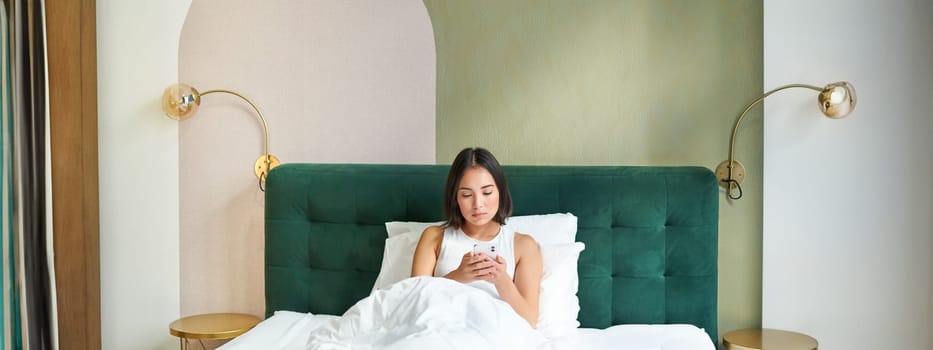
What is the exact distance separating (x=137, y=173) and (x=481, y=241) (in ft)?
5.25

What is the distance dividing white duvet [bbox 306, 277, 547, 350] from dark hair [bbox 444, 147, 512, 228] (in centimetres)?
36

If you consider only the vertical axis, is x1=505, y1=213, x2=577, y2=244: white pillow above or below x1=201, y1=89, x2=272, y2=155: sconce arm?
below

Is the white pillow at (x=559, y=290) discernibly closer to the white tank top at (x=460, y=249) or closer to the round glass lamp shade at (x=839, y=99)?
the white tank top at (x=460, y=249)

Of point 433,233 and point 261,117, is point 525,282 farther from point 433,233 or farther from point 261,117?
point 261,117

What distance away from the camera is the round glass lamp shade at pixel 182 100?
316 centimetres

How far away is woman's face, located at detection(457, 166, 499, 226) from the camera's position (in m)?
2.57

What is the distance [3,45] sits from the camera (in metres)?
3.04

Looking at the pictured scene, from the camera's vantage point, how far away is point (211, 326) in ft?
9.99

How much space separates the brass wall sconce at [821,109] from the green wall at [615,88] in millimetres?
37

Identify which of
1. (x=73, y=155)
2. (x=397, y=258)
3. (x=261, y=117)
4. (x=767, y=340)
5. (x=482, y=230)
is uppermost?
(x=261, y=117)

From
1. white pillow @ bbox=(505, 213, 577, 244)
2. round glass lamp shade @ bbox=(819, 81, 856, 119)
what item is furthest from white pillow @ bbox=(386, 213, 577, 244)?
round glass lamp shade @ bbox=(819, 81, 856, 119)

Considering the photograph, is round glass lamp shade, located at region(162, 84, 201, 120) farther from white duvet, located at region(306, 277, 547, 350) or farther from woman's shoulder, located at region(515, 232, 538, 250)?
woman's shoulder, located at region(515, 232, 538, 250)

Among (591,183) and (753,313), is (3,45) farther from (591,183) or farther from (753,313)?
(753,313)

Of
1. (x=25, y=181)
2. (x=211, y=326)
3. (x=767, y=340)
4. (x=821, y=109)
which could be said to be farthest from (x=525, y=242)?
(x=25, y=181)
